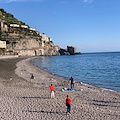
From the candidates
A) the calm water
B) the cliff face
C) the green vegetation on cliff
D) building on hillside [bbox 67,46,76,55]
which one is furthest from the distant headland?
the calm water

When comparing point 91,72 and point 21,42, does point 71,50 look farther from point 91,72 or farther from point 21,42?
point 91,72

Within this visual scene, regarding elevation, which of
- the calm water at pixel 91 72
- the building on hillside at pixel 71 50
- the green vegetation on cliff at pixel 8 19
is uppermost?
the green vegetation on cliff at pixel 8 19

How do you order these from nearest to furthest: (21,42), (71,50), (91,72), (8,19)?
(91,72)
(21,42)
(8,19)
(71,50)

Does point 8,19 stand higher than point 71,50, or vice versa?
point 8,19

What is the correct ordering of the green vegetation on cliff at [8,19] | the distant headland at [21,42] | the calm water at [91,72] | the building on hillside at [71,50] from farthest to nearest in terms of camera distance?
the building on hillside at [71,50] < the green vegetation on cliff at [8,19] < the distant headland at [21,42] < the calm water at [91,72]

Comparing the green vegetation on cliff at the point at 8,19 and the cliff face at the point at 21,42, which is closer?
the cliff face at the point at 21,42

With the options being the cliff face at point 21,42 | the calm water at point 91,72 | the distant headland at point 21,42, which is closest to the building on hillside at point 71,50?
the distant headland at point 21,42

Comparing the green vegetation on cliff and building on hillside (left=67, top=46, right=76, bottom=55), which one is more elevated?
the green vegetation on cliff

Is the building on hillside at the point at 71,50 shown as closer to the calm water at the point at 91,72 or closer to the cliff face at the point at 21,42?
the cliff face at the point at 21,42

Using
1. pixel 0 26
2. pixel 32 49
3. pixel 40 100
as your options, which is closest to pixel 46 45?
pixel 32 49

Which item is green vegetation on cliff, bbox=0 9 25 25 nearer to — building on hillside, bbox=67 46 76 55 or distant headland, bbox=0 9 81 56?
distant headland, bbox=0 9 81 56

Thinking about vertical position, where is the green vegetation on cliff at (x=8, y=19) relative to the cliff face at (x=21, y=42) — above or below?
above

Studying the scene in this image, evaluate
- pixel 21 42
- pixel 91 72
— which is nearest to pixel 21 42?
pixel 21 42

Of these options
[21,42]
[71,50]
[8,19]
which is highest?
[8,19]
